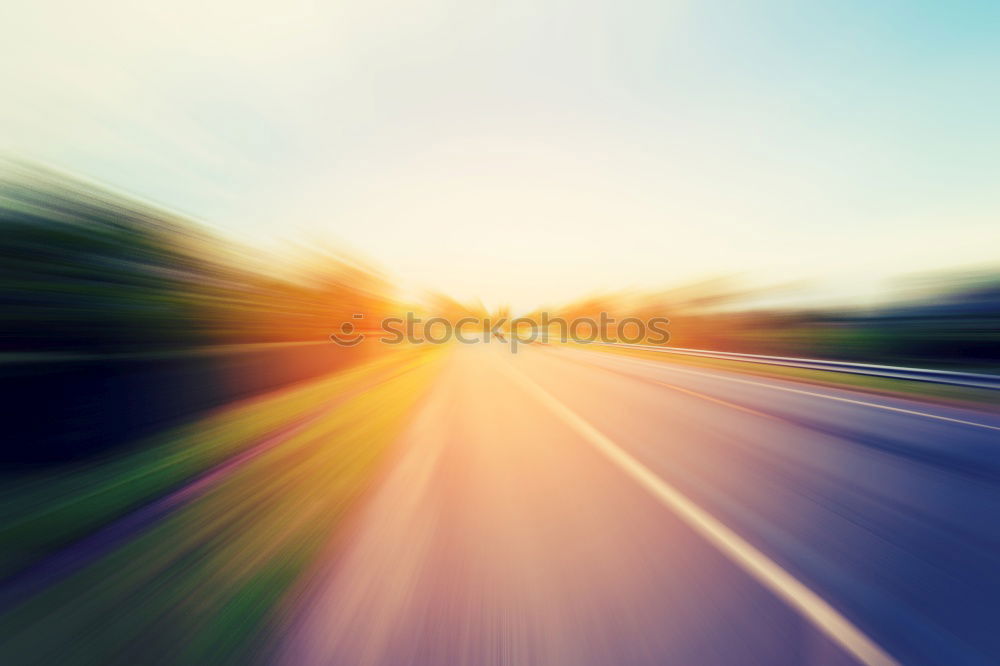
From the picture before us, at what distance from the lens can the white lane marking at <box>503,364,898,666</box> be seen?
1925mm

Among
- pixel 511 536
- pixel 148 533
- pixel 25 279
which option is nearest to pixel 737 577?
pixel 511 536

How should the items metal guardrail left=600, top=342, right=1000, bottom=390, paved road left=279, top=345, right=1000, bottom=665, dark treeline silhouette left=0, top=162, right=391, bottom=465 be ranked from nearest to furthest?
1. paved road left=279, top=345, right=1000, bottom=665
2. dark treeline silhouette left=0, top=162, right=391, bottom=465
3. metal guardrail left=600, top=342, right=1000, bottom=390

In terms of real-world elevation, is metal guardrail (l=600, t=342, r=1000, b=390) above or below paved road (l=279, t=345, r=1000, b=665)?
above

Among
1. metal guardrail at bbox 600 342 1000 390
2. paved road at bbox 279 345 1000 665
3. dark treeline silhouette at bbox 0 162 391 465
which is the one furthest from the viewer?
metal guardrail at bbox 600 342 1000 390

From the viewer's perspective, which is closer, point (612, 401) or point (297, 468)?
point (297, 468)

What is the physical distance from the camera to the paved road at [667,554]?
1.92 m

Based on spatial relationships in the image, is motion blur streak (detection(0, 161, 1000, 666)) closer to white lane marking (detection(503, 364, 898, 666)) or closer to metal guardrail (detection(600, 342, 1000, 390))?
white lane marking (detection(503, 364, 898, 666))

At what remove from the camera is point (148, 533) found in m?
2.87

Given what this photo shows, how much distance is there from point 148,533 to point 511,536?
2608 mm

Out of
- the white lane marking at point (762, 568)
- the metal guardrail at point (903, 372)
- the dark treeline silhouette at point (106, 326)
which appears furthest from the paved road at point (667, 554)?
the metal guardrail at point (903, 372)

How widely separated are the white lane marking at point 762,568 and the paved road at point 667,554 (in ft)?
0.04

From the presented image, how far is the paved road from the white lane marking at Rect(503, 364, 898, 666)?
1cm

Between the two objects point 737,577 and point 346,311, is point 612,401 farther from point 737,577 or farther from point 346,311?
point 346,311

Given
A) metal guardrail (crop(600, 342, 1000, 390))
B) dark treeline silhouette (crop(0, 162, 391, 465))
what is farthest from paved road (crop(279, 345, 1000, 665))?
metal guardrail (crop(600, 342, 1000, 390))
